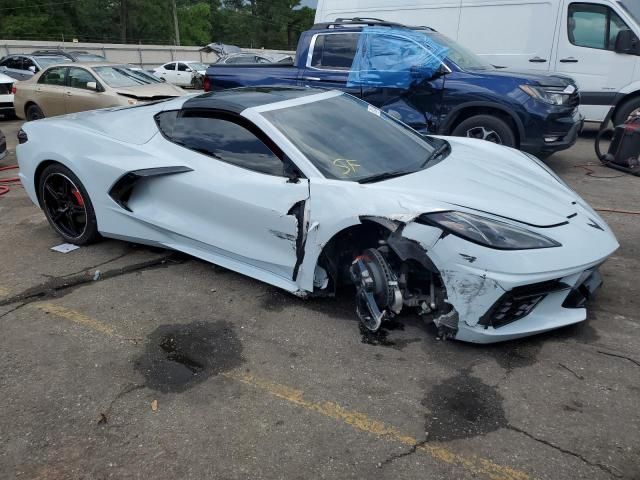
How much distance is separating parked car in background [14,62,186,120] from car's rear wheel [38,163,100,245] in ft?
16.9

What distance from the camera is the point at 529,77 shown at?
6609 mm

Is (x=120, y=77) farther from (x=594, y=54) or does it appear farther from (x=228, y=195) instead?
(x=594, y=54)

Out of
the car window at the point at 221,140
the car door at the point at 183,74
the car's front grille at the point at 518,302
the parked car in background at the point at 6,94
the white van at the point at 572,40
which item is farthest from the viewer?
the car door at the point at 183,74

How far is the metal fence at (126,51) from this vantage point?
29.9 metres

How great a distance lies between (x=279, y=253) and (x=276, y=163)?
0.59m

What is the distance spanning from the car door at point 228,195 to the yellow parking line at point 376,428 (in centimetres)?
90

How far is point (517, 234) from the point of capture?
9.40 ft

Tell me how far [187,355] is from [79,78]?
898 cm

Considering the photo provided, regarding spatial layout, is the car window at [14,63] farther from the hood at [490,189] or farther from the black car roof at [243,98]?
the hood at [490,189]

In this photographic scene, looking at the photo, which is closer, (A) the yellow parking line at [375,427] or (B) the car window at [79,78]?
(A) the yellow parking line at [375,427]

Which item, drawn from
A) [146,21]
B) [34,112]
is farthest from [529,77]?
[146,21]

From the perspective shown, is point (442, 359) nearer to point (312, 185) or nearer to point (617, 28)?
point (312, 185)

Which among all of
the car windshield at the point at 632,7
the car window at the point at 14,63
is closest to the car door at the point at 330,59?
the car windshield at the point at 632,7

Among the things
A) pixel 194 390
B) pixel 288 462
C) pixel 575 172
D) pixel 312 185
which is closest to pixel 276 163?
pixel 312 185
